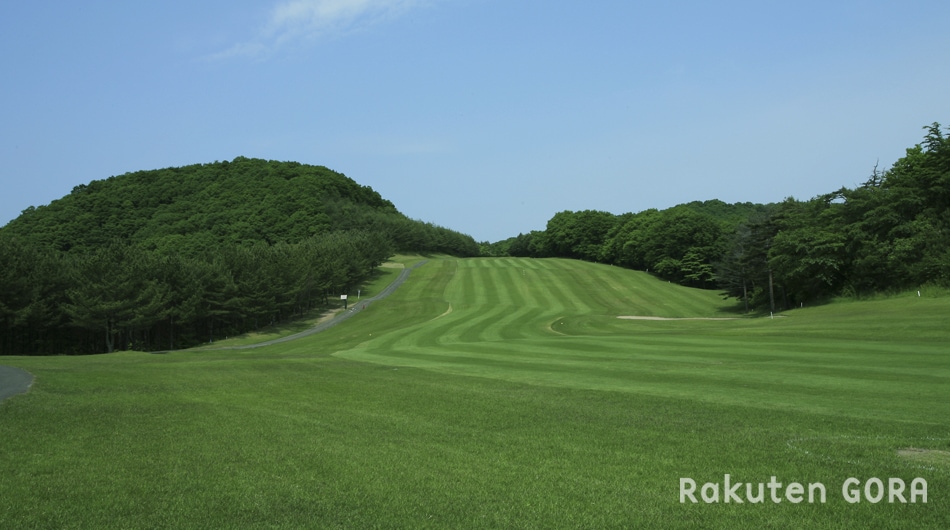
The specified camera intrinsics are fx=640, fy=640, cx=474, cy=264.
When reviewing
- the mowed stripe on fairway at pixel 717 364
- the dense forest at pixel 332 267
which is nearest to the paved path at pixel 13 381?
the mowed stripe on fairway at pixel 717 364

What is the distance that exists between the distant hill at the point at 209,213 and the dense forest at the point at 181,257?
0.36 meters

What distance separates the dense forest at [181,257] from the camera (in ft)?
198

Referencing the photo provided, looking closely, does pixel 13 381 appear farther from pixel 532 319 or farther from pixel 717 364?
pixel 532 319

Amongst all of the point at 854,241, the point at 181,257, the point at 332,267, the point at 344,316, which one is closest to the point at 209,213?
the point at 332,267

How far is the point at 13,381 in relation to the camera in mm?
19875

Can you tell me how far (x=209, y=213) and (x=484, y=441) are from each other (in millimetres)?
147250

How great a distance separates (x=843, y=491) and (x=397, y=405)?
388 inches

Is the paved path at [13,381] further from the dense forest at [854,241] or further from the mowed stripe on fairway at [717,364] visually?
the dense forest at [854,241]

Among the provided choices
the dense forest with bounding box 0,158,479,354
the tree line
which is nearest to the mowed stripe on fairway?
the tree line

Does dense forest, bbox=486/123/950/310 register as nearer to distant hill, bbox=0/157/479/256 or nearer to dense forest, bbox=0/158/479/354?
dense forest, bbox=0/158/479/354

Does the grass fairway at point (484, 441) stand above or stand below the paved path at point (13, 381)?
below

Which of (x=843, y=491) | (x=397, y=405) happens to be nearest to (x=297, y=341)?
(x=397, y=405)

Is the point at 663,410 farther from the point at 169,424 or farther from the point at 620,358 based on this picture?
the point at 620,358

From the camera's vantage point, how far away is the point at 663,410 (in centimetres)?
1408
